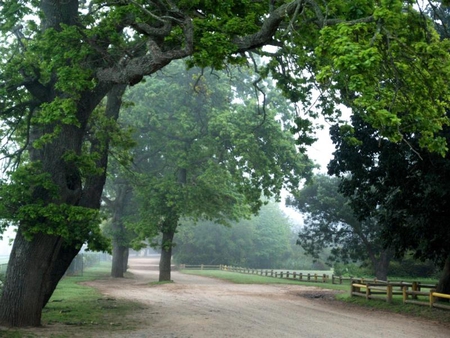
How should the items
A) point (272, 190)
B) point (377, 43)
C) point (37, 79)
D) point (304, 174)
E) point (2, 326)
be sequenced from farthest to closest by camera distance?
1. point (304, 174)
2. point (272, 190)
3. point (37, 79)
4. point (2, 326)
5. point (377, 43)

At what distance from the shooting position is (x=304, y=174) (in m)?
33.2

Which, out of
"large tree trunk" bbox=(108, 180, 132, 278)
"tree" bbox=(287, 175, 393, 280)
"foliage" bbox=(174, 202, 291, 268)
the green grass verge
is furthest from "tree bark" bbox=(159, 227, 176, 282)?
"foliage" bbox=(174, 202, 291, 268)

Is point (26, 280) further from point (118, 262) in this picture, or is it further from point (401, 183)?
point (118, 262)

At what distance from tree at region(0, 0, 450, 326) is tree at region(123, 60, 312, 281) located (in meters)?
14.9

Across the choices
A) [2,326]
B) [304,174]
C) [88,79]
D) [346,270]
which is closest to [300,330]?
[2,326]

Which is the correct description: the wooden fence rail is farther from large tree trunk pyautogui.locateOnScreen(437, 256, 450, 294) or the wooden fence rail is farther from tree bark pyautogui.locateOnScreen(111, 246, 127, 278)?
large tree trunk pyautogui.locateOnScreen(437, 256, 450, 294)

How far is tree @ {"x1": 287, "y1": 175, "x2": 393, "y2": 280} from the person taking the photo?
37938 millimetres

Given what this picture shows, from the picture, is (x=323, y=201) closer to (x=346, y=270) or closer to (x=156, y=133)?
(x=346, y=270)

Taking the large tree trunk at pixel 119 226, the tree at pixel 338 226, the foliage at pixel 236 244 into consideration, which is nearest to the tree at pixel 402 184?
the tree at pixel 338 226

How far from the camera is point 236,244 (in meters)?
72.5

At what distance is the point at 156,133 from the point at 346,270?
78.1 feet

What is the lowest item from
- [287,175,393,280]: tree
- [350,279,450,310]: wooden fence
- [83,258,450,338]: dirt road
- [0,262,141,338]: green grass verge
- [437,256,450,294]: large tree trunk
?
[0,262,141,338]: green grass verge

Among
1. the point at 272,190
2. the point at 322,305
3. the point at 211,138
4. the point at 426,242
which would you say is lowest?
the point at 322,305

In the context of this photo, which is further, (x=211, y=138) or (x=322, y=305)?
(x=211, y=138)
